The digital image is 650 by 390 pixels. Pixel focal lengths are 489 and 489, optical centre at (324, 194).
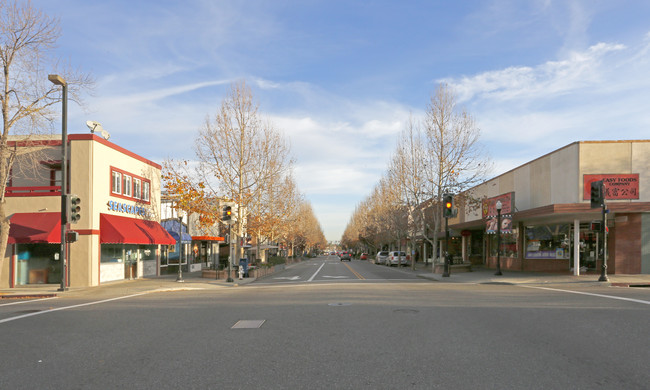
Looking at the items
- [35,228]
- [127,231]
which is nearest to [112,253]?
[127,231]

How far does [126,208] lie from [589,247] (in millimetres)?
25845

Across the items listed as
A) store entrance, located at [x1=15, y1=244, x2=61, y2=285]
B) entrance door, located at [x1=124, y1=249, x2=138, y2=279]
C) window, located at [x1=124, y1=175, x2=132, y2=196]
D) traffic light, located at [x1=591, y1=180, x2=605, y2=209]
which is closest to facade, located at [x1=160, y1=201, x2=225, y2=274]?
entrance door, located at [x1=124, y1=249, x2=138, y2=279]

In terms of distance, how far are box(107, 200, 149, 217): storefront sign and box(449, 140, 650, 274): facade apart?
68.2ft

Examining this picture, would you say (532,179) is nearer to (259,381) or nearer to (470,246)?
(470,246)

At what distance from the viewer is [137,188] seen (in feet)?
95.6

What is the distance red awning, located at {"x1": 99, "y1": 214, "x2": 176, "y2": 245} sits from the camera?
23.8 m

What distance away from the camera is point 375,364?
23.0ft

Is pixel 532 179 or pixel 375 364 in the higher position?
pixel 532 179

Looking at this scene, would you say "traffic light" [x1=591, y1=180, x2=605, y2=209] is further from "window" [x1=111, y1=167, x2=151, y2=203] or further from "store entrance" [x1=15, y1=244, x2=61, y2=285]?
"store entrance" [x1=15, y1=244, x2=61, y2=285]

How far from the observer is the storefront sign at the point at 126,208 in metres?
25.3

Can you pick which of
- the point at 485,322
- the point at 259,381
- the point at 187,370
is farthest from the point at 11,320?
the point at 485,322

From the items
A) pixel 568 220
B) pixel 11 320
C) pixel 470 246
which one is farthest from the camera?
pixel 470 246

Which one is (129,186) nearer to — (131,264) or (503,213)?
(131,264)

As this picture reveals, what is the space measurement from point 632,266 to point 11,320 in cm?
2651
